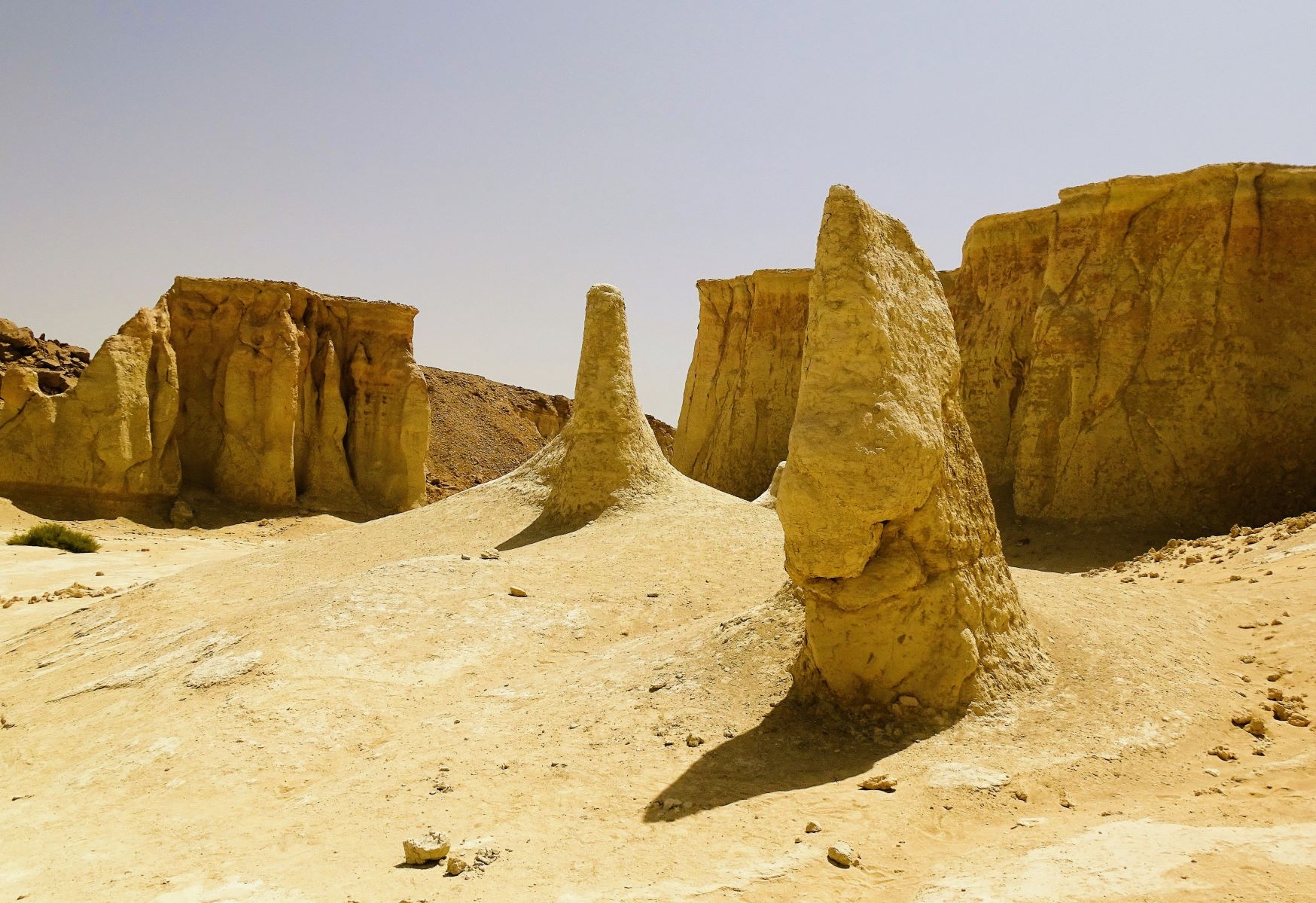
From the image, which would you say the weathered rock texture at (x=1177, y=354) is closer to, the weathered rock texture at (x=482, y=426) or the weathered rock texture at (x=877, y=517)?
the weathered rock texture at (x=877, y=517)

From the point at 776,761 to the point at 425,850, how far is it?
70.2 inches

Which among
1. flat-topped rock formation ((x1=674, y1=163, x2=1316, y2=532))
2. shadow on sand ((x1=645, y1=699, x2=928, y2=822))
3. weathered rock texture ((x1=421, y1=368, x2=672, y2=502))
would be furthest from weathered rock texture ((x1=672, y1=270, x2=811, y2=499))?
shadow on sand ((x1=645, y1=699, x2=928, y2=822))

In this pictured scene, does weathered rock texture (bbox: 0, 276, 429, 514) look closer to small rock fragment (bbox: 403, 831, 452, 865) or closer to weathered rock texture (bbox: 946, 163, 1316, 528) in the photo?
weathered rock texture (bbox: 946, 163, 1316, 528)

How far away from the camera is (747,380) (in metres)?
20.5

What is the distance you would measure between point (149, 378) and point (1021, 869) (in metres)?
17.8

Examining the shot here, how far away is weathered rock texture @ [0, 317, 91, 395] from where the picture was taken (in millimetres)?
17812

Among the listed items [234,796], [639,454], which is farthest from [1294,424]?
[234,796]

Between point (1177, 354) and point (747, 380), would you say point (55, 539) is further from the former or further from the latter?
point (1177, 354)

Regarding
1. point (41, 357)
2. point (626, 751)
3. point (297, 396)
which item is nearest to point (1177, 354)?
point (626, 751)

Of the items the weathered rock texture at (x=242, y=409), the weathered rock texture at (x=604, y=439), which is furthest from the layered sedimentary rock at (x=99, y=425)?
the weathered rock texture at (x=604, y=439)

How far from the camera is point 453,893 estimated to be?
12.3 feet

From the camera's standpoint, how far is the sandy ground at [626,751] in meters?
3.79

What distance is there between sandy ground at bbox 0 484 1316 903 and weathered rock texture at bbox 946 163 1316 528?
2598 millimetres

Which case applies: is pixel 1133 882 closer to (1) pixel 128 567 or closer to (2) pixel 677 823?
(2) pixel 677 823
